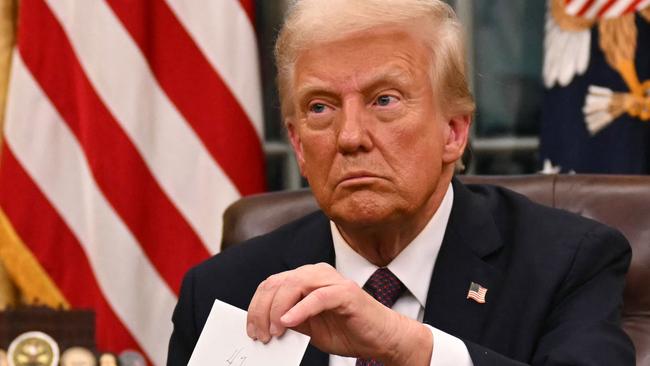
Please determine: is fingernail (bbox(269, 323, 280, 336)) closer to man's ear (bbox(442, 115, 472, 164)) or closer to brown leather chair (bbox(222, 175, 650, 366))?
man's ear (bbox(442, 115, 472, 164))

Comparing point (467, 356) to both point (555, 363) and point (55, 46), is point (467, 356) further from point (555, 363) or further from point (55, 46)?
point (55, 46)

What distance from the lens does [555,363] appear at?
6.72ft

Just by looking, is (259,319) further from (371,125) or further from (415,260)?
(415,260)

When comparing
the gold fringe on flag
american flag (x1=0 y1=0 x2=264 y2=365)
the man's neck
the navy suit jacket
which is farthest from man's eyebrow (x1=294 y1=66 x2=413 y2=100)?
the gold fringe on flag

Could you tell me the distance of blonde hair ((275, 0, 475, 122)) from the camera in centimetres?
223

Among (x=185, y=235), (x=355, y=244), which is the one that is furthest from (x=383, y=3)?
(x=185, y=235)

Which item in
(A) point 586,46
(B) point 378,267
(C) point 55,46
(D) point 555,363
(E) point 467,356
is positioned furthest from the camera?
(C) point 55,46

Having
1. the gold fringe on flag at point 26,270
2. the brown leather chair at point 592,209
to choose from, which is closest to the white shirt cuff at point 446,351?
the brown leather chair at point 592,209

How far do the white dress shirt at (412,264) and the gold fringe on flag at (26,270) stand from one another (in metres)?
1.53

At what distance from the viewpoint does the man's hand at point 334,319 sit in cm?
171

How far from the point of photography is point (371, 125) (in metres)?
2.20

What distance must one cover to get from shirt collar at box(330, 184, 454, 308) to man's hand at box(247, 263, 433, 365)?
49cm

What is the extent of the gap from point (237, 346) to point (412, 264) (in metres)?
0.71

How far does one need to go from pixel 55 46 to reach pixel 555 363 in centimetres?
225
